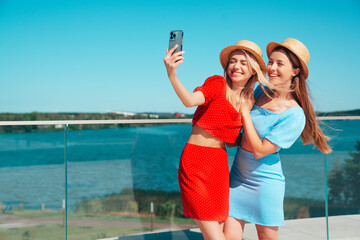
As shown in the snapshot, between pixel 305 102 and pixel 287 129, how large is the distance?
11.2 inches

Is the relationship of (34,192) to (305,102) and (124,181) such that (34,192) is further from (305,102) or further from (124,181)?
(305,102)

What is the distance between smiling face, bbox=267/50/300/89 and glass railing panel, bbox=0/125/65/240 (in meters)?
1.53

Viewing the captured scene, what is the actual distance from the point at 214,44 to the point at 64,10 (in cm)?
2751

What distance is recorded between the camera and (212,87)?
1.94 m

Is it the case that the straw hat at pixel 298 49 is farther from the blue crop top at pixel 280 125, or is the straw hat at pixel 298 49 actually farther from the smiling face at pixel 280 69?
the blue crop top at pixel 280 125

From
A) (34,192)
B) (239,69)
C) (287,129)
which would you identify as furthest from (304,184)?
(34,192)

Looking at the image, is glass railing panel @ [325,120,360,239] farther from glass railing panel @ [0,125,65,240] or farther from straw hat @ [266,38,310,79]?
glass railing panel @ [0,125,65,240]

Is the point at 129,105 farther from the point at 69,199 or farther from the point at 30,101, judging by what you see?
the point at 69,199

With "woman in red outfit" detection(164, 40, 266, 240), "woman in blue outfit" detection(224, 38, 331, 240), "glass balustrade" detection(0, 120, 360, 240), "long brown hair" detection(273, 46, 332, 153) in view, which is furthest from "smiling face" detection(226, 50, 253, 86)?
"glass balustrade" detection(0, 120, 360, 240)

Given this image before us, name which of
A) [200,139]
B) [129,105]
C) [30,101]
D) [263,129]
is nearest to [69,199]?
[200,139]

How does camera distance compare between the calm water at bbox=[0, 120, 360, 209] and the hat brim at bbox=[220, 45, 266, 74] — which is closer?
the hat brim at bbox=[220, 45, 266, 74]

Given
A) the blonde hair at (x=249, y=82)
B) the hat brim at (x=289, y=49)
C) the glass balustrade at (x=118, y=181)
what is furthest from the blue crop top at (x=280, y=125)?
the glass balustrade at (x=118, y=181)

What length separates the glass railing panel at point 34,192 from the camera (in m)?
2.66

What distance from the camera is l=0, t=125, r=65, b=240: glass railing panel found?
2662mm
